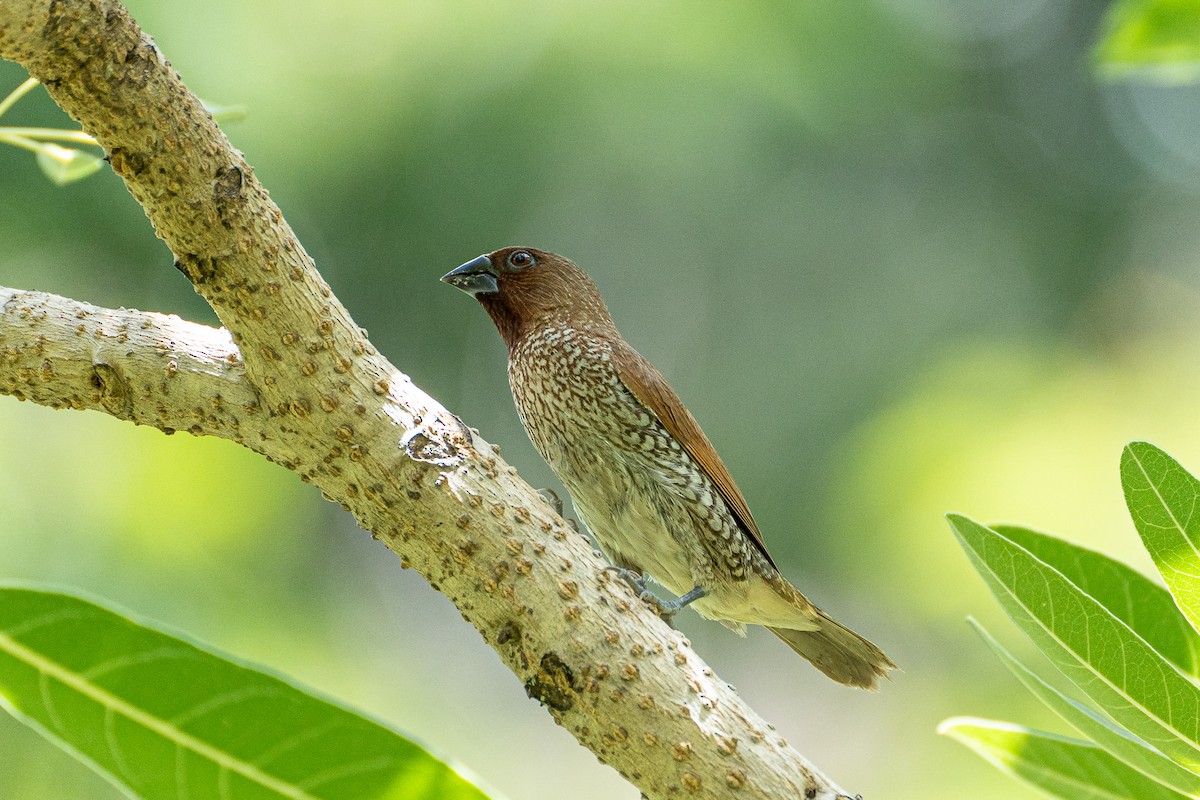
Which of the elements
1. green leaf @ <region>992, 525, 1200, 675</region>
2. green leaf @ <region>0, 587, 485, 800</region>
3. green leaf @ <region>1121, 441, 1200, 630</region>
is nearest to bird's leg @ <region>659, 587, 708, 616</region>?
green leaf @ <region>992, 525, 1200, 675</region>

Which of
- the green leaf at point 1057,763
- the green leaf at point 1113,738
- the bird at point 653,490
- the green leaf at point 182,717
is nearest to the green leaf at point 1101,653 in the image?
the green leaf at point 1113,738

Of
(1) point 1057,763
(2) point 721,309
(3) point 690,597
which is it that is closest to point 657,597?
(3) point 690,597

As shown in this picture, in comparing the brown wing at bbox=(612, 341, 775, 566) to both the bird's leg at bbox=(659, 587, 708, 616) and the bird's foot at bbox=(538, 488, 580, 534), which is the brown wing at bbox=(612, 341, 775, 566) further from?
the bird's foot at bbox=(538, 488, 580, 534)

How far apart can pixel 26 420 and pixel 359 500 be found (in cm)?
422

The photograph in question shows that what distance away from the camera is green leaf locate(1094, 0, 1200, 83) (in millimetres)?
2037

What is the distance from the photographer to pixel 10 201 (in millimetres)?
6883

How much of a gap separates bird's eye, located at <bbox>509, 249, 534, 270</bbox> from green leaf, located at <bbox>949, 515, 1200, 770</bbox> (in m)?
2.40

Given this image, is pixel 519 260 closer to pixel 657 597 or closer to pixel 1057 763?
pixel 657 597

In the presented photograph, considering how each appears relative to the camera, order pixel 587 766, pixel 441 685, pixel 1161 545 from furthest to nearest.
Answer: pixel 587 766 < pixel 441 685 < pixel 1161 545

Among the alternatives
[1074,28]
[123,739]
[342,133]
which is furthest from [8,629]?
[1074,28]

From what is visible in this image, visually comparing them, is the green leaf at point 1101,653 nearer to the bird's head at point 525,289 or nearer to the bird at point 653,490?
the bird at point 653,490

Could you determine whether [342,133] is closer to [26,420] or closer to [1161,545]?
[26,420]

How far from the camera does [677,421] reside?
3402 mm

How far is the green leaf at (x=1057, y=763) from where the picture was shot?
5.93 ft
